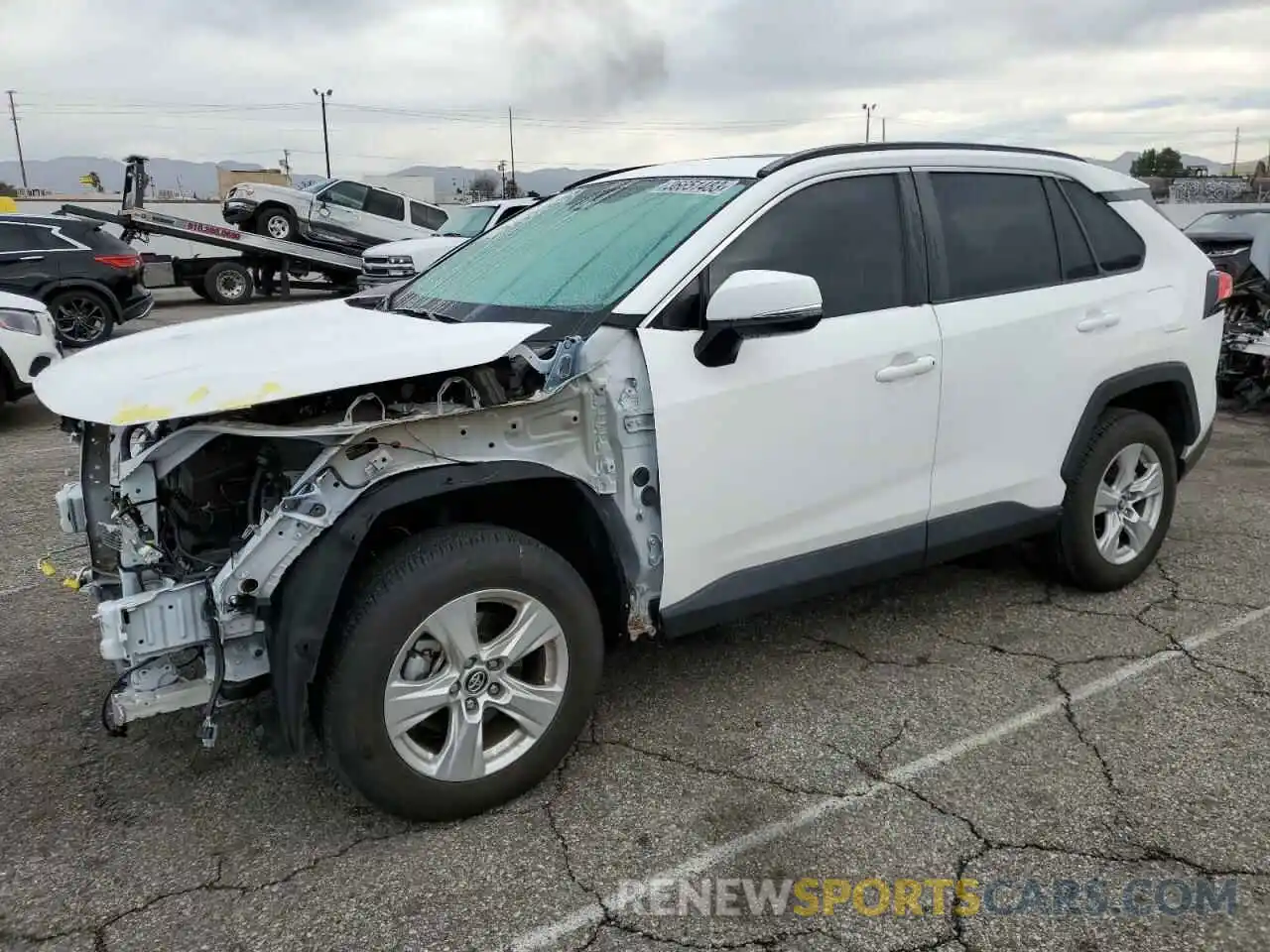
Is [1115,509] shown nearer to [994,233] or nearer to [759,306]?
[994,233]

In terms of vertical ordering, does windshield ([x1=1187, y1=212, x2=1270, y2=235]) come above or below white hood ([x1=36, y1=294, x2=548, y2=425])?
above

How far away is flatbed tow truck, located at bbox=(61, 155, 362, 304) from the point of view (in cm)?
1834

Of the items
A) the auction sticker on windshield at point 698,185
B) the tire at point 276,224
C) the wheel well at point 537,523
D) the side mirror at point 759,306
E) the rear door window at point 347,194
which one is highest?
the rear door window at point 347,194

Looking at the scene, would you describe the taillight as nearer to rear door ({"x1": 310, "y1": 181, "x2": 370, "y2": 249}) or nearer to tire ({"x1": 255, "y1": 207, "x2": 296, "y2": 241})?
tire ({"x1": 255, "y1": 207, "x2": 296, "y2": 241})

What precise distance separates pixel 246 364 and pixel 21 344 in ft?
22.9

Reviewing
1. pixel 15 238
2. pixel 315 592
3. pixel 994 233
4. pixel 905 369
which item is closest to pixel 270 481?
pixel 315 592

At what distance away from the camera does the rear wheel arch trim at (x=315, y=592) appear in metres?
2.62

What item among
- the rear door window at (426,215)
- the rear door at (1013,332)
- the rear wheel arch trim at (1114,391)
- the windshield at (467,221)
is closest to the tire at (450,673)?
the rear door at (1013,332)

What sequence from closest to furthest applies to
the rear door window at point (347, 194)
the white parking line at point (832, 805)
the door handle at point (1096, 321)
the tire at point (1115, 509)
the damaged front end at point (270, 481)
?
1. the white parking line at point (832, 805)
2. the damaged front end at point (270, 481)
3. the door handle at point (1096, 321)
4. the tire at point (1115, 509)
5. the rear door window at point (347, 194)

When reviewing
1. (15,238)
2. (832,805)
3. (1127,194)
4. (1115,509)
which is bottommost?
(832,805)

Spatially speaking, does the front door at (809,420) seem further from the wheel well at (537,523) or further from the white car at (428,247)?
the white car at (428,247)

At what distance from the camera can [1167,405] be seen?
4.67m

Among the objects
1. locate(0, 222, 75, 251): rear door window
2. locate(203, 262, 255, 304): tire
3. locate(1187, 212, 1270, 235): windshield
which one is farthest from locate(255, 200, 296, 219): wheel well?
locate(1187, 212, 1270, 235): windshield

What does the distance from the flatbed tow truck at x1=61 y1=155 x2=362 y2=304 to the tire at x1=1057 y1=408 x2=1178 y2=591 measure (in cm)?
1759
